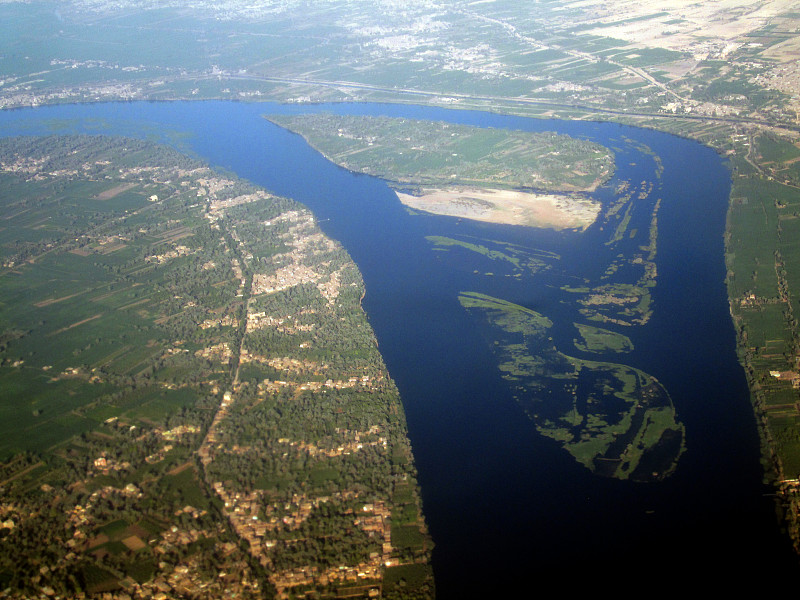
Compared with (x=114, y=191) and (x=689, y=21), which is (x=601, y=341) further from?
(x=689, y=21)

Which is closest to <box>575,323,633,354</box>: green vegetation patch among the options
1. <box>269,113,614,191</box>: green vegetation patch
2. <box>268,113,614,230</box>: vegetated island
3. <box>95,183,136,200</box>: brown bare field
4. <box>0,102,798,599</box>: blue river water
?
<box>0,102,798,599</box>: blue river water

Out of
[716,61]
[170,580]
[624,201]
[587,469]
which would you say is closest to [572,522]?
[587,469]

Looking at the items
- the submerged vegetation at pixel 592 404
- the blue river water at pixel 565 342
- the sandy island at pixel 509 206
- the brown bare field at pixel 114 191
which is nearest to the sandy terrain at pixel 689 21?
the blue river water at pixel 565 342

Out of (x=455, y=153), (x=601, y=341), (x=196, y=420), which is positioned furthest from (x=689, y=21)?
(x=196, y=420)

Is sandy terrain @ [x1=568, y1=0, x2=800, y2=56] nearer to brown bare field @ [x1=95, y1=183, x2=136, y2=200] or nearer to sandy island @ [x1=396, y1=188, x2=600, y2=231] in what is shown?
sandy island @ [x1=396, y1=188, x2=600, y2=231]

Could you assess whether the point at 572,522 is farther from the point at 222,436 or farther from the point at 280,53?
the point at 280,53

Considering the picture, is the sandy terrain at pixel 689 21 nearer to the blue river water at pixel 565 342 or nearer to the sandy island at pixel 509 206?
the blue river water at pixel 565 342
